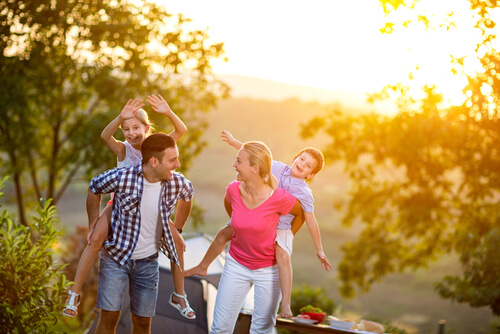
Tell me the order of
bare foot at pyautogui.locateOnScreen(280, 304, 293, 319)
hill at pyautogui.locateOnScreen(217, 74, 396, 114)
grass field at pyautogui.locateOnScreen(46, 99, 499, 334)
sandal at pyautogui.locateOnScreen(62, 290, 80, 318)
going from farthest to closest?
hill at pyautogui.locateOnScreen(217, 74, 396, 114)
grass field at pyautogui.locateOnScreen(46, 99, 499, 334)
bare foot at pyautogui.locateOnScreen(280, 304, 293, 319)
sandal at pyautogui.locateOnScreen(62, 290, 80, 318)

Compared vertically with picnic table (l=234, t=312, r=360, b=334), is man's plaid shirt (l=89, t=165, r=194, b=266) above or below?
above

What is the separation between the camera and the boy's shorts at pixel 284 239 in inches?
153

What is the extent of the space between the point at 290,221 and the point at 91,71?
766 centimetres

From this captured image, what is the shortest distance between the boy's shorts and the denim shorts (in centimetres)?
80

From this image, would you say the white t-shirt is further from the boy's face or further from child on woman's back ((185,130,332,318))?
the boy's face

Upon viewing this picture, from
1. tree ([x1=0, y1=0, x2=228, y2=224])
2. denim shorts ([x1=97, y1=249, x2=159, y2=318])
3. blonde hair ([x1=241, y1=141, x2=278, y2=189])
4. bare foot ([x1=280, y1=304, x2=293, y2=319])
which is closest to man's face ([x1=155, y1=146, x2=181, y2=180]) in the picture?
blonde hair ([x1=241, y1=141, x2=278, y2=189])

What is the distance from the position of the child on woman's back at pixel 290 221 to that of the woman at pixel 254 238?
0.24 ft

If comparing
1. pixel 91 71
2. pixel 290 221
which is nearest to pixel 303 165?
pixel 290 221

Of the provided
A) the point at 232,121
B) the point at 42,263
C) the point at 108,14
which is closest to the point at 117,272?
the point at 42,263

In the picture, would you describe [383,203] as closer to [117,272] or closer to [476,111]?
[476,111]

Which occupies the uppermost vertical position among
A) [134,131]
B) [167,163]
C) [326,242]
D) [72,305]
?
[134,131]

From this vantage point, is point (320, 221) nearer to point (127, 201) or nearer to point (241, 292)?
point (241, 292)

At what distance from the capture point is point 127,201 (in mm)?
3504

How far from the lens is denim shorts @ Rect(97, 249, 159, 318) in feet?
11.9
